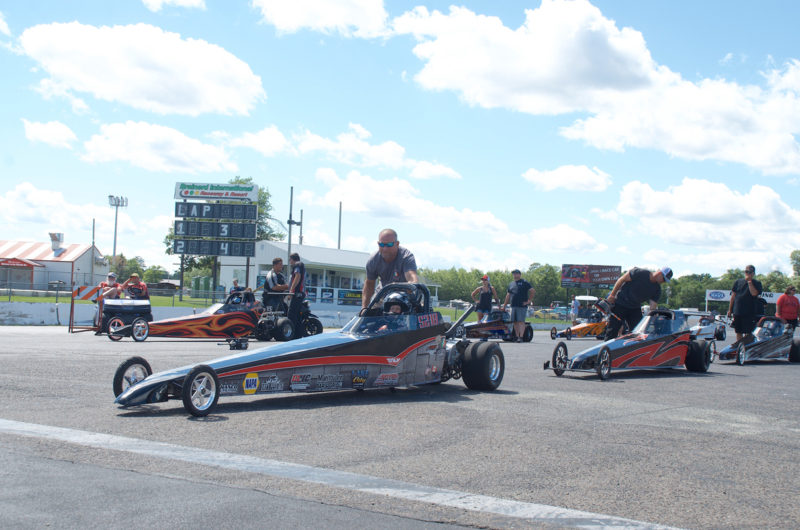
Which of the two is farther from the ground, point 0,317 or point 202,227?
point 202,227

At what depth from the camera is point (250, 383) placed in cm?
650

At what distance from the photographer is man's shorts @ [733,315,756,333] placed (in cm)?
1502

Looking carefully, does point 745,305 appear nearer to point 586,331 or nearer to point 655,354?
point 655,354

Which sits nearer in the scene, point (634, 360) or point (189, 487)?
point (189, 487)

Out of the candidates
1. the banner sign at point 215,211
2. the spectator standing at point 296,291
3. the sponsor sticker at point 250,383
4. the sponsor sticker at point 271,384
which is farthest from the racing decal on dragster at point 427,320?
the banner sign at point 215,211

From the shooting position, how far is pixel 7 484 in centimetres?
374

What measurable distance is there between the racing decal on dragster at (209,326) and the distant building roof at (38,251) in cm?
6284

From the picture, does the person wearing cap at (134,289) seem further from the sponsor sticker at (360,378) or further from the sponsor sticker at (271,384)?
the sponsor sticker at (271,384)

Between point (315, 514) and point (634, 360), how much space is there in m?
8.44

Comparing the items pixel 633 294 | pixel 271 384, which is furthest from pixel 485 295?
pixel 271 384

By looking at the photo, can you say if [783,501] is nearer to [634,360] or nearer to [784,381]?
[634,360]

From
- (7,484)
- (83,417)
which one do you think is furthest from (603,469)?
(83,417)

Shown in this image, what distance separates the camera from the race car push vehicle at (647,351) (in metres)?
10.3

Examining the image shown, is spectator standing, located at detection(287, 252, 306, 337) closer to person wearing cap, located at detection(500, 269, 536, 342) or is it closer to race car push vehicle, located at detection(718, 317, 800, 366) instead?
person wearing cap, located at detection(500, 269, 536, 342)
